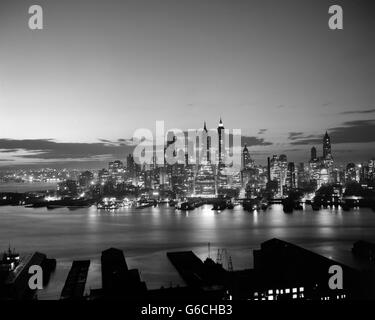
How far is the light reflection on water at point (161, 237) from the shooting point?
6000 millimetres

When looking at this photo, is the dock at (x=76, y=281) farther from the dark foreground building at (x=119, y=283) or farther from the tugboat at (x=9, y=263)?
the tugboat at (x=9, y=263)

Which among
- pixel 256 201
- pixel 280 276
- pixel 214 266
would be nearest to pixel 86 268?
pixel 214 266

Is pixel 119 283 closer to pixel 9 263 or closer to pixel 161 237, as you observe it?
pixel 9 263

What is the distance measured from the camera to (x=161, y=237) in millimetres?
9016

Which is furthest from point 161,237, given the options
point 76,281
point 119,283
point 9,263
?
point 119,283

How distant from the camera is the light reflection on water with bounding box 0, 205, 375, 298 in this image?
19.7ft

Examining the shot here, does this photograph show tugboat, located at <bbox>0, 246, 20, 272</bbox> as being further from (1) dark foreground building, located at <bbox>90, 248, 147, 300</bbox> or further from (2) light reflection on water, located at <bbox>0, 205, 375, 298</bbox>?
(1) dark foreground building, located at <bbox>90, 248, 147, 300</bbox>

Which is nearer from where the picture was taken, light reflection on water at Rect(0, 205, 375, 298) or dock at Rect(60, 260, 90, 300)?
dock at Rect(60, 260, 90, 300)

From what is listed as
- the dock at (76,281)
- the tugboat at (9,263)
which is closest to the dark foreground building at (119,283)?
the dock at (76,281)

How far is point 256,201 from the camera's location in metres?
18.2

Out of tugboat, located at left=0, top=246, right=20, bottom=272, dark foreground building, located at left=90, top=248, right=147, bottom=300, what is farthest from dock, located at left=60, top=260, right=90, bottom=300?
tugboat, located at left=0, top=246, right=20, bottom=272

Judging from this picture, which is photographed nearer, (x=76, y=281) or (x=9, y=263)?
(x=76, y=281)

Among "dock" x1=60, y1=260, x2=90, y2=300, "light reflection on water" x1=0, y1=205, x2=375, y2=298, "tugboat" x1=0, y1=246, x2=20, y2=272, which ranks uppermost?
"tugboat" x1=0, y1=246, x2=20, y2=272
